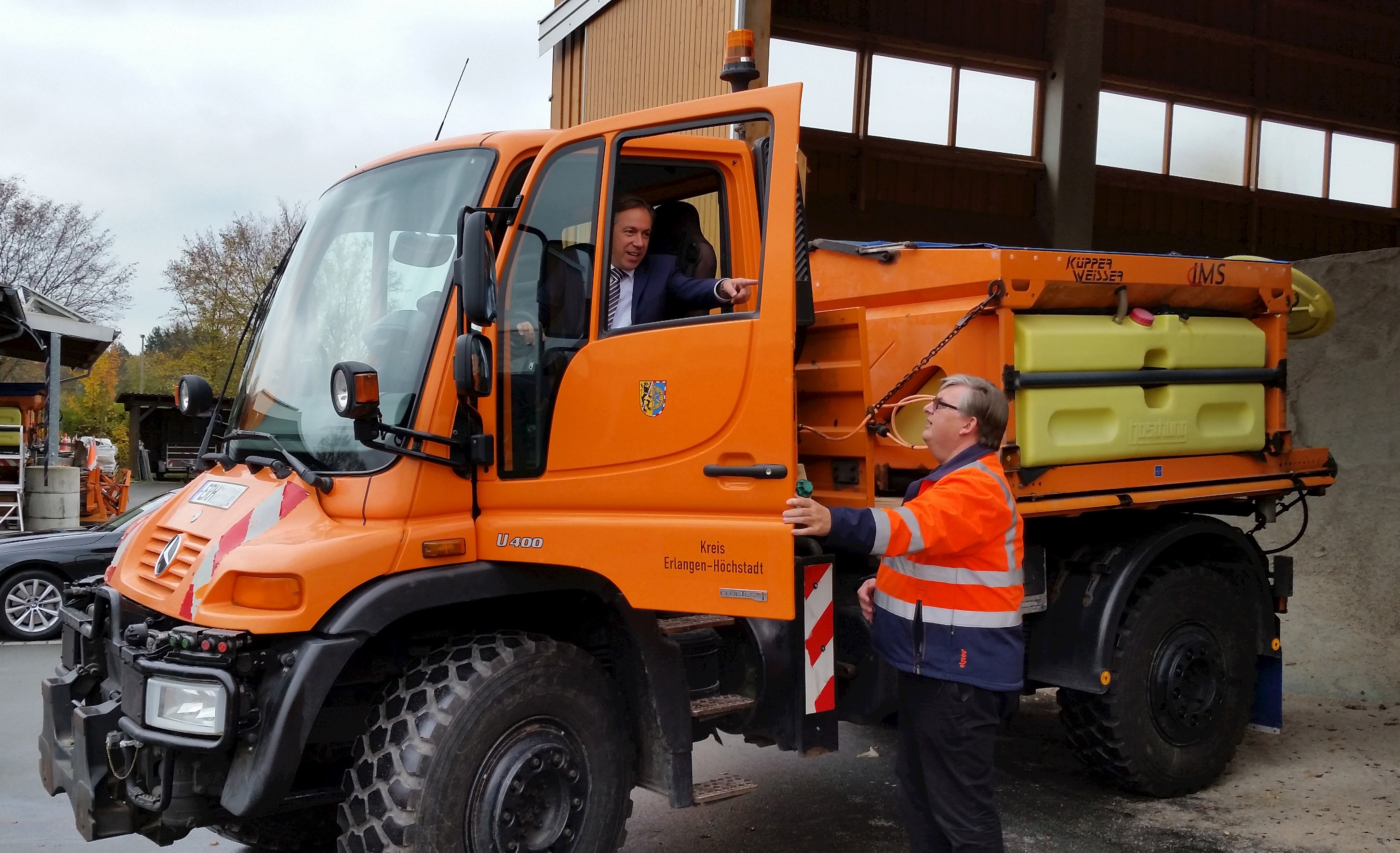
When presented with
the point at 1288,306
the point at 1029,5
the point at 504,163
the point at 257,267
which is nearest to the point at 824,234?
the point at 1029,5

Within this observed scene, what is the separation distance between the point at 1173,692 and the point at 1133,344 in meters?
1.63

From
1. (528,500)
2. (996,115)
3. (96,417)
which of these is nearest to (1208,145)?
(996,115)

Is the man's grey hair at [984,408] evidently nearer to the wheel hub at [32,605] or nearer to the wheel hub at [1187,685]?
the wheel hub at [1187,685]

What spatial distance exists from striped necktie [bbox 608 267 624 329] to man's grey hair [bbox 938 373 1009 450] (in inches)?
43.0

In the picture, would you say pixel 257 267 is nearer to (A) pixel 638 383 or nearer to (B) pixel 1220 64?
(B) pixel 1220 64

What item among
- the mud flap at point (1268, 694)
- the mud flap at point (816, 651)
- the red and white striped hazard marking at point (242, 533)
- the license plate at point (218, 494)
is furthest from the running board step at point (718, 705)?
the mud flap at point (1268, 694)

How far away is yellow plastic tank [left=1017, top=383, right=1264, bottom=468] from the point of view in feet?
14.1

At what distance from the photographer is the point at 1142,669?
4.95 m

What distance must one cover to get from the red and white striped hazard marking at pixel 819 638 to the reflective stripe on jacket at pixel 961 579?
1.25ft

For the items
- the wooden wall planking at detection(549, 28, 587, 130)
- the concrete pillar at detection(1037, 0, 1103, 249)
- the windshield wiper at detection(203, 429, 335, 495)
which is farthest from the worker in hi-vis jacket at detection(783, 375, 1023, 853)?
the concrete pillar at detection(1037, 0, 1103, 249)

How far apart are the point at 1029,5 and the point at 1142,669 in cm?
1384

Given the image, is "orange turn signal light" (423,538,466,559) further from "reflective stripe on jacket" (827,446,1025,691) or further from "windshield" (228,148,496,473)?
"reflective stripe on jacket" (827,446,1025,691)

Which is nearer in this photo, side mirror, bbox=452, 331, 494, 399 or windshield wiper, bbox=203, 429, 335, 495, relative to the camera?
side mirror, bbox=452, 331, 494, 399

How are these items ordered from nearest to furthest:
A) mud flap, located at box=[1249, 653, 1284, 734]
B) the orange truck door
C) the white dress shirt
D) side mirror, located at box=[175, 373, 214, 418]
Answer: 1. the orange truck door
2. the white dress shirt
3. side mirror, located at box=[175, 373, 214, 418]
4. mud flap, located at box=[1249, 653, 1284, 734]
